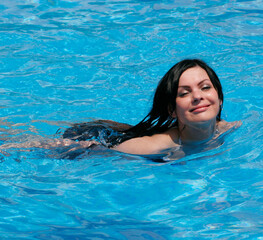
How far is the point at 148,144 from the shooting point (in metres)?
4.15

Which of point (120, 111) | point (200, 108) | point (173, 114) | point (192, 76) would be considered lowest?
point (200, 108)

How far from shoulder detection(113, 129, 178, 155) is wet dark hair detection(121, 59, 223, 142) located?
0.35 feet

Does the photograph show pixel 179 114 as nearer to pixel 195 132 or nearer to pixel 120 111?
pixel 195 132

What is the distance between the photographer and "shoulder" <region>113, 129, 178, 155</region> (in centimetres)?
415

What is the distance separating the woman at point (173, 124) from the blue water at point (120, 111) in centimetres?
14

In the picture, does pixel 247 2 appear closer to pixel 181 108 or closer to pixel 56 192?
pixel 181 108

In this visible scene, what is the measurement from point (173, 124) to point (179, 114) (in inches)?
13.8

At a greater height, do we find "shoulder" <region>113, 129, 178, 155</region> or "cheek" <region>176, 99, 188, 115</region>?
"cheek" <region>176, 99, 188, 115</region>

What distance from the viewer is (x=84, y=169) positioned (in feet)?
13.6

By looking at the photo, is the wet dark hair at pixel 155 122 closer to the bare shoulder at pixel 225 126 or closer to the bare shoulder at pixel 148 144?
the bare shoulder at pixel 148 144

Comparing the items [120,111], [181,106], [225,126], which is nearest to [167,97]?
[181,106]

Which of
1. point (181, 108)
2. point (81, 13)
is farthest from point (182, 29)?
point (181, 108)

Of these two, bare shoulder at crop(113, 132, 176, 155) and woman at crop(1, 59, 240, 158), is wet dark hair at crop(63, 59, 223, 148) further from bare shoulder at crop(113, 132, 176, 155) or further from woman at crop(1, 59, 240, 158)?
bare shoulder at crop(113, 132, 176, 155)

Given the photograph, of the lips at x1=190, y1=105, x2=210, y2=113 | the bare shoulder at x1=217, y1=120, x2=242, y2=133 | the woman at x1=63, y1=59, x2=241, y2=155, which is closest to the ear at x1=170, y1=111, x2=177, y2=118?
the woman at x1=63, y1=59, x2=241, y2=155
